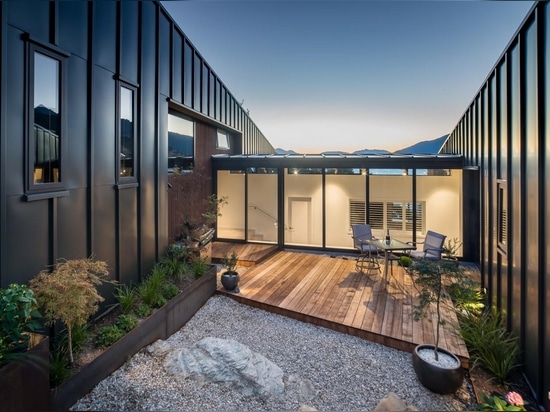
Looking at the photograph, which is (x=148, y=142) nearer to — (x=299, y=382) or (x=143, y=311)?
(x=143, y=311)

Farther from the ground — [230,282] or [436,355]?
[230,282]

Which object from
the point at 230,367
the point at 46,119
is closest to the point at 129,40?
the point at 46,119

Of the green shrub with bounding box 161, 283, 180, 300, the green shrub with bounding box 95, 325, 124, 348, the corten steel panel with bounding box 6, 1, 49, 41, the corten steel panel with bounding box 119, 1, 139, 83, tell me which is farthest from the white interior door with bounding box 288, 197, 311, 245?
the corten steel panel with bounding box 6, 1, 49, 41

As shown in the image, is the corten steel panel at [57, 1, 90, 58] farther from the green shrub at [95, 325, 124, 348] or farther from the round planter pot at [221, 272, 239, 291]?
the round planter pot at [221, 272, 239, 291]

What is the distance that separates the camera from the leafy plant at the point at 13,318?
2386 mm

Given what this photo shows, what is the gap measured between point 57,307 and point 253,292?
12.0 feet

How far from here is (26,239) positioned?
10.9 feet

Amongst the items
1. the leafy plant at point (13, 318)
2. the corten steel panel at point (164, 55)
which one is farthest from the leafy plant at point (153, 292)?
the corten steel panel at point (164, 55)

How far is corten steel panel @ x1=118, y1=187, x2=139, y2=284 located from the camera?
498 cm

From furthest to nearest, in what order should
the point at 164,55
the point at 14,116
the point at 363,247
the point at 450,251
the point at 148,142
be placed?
1. the point at 363,247
2. the point at 164,55
3. the point at 148,142
4. the point at 450,251
5. the point at 14,116

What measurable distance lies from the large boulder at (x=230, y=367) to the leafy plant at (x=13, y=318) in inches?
63.6

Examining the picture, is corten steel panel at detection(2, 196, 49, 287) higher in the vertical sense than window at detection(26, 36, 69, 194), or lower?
lower

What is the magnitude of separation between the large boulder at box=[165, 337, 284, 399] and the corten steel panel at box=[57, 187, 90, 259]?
5.98 feet

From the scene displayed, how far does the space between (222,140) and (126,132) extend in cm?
606
